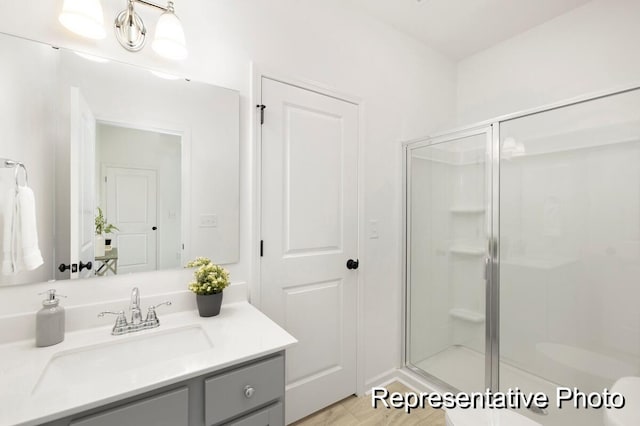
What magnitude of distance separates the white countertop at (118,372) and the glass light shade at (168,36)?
45.9 inches

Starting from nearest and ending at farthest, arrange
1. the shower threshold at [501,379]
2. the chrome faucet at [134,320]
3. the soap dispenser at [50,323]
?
1. the soap dispenser at [50,323]
2. the chrome faucet at [134,320]
3. the shower threshold at [501,379]

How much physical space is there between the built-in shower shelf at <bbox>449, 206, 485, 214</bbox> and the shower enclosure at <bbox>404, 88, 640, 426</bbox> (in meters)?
0.01

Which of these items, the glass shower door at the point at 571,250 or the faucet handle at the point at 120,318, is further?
the glass shower door at the point at 571,250

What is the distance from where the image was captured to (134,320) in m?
1.18

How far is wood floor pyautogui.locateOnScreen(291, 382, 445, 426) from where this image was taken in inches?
68.9

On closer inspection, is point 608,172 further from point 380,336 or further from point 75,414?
point 75,414

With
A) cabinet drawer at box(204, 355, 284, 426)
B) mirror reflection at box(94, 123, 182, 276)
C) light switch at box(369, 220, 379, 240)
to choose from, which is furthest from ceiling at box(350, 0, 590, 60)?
cabinet drawer at box(204, 355, 284, 426)

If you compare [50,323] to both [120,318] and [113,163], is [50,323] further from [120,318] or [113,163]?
[113,163]

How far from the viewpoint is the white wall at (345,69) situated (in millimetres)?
1378

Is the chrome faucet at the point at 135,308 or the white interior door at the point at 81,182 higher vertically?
the white interior door at the point at 81,182

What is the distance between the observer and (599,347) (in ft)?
4.92

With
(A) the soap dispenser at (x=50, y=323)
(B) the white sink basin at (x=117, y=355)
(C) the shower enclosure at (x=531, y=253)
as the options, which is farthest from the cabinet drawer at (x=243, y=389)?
(C) the shower enclosure at (x=531, y=253)

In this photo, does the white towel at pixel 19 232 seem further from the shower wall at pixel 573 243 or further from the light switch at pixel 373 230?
the shower wall at pixel 573 243

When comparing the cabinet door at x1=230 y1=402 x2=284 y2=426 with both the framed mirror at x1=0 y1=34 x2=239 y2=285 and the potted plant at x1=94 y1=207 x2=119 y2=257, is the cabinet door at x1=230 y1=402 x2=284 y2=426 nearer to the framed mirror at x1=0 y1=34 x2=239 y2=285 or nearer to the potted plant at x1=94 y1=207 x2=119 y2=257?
the framed mirror at x1=0 y1=34 x2=239 y2=285
